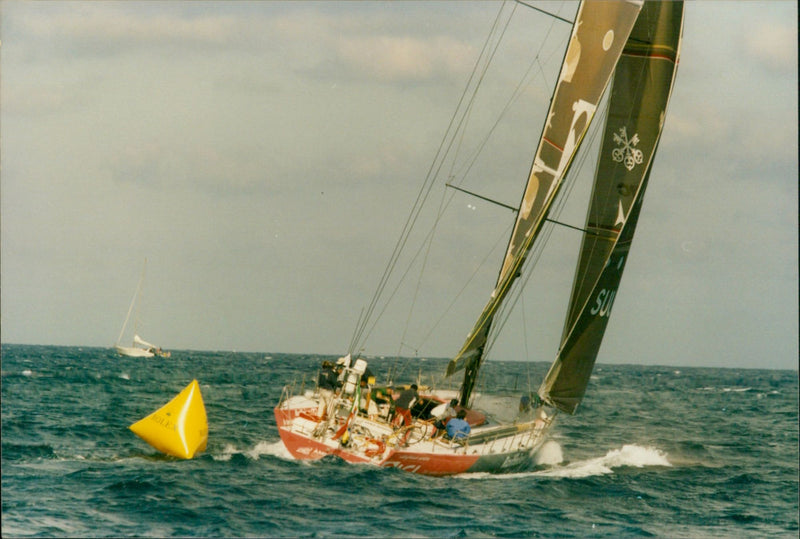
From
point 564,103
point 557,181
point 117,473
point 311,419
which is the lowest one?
point 117,473

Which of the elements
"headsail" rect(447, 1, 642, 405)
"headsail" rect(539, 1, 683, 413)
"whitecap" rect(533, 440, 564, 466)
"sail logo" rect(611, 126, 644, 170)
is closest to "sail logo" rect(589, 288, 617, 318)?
"headsail" rect(539, 1, 683, 413)

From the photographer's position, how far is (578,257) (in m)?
22.3

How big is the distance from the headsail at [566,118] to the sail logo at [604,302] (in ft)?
7.08

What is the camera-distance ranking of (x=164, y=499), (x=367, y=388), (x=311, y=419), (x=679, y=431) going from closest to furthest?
(x=164, y=499), (x=311, y=419), (x=367, y=388), (x=679, y=431)

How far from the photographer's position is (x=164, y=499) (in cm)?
1498

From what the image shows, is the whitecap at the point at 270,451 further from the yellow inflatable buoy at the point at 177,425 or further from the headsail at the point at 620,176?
the headsail at the point at 620,176

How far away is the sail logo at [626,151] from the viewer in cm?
2144

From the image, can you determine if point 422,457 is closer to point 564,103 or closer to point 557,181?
point 557,181

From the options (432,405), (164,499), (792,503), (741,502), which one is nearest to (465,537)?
(164,499)

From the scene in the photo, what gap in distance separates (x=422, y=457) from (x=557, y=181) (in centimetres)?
707

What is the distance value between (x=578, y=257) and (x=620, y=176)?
2.26m

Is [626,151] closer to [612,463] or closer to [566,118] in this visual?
[566,118]

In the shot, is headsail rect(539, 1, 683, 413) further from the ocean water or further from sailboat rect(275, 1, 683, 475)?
the ocean water

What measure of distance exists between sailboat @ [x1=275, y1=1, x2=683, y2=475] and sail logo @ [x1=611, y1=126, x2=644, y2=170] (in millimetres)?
24
